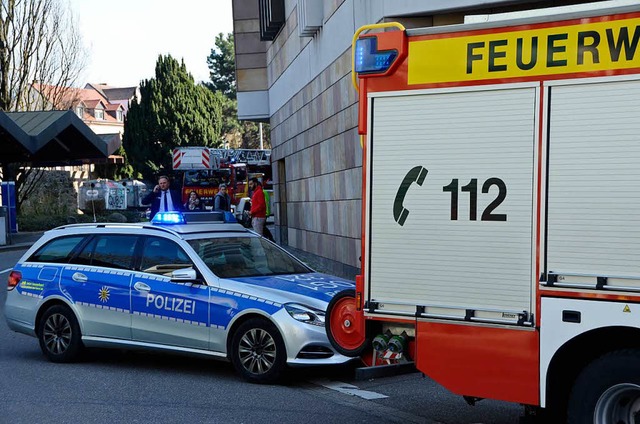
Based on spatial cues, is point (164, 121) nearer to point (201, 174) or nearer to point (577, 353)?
point (201, 174)

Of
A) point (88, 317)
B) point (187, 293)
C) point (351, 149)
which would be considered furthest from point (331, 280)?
point (351, 149)

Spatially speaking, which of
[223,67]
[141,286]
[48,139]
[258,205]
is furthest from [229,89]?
[141,286]

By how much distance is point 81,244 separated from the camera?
10156 millimetres

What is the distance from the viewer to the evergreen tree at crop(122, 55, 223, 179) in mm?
66000

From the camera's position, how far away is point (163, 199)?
1482 cm

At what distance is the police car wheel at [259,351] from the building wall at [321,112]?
5836 mm

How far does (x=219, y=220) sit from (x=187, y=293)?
1.52m

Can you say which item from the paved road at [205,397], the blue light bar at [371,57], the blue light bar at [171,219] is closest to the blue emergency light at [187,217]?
the blue light bar at [171,219]

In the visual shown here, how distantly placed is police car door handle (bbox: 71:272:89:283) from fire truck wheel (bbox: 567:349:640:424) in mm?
6016

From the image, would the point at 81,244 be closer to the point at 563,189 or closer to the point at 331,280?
the point at 331,280

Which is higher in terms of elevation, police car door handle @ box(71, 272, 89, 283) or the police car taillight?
police car door handle @ box(71, 272, 89, 283)

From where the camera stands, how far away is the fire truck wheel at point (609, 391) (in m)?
5.04

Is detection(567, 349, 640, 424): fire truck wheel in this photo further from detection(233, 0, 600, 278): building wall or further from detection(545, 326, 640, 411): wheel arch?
detection(233, 0, 600, 278): building wall

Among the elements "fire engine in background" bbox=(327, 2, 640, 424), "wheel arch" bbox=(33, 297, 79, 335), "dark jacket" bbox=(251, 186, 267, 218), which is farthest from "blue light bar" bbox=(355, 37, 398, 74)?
"dark jacket" bbox=(251, 186, 267, 218)
